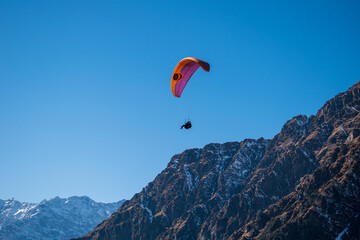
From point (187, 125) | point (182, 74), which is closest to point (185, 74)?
point (182, 74)

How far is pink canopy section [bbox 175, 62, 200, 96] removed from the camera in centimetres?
8744

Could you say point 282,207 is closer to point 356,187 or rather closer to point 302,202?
point 302,202

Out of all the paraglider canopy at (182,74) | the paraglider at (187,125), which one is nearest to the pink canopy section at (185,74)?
the paraglider canopy at (182,74)

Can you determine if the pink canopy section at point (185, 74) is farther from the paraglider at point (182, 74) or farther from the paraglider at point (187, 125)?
the paraglider at point (187, 125)

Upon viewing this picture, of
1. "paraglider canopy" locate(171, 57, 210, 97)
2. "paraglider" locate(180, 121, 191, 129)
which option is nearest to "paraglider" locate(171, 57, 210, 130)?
"paraglider canopy" locate(171, 57, 210, 97)

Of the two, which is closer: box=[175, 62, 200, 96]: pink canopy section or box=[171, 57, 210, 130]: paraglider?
box=[171, 57, 210, 130]: paraglider

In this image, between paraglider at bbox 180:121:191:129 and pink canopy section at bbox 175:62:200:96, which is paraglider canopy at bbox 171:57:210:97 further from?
paraglider at bbox 180:121:191:129

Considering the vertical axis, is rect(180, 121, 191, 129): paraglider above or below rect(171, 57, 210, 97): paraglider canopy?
below

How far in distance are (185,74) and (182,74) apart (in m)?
0.83

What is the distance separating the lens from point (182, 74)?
88.1 m

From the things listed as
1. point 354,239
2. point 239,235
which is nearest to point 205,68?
point 354,239

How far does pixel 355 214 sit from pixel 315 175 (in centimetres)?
3418

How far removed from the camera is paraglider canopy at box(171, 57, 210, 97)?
283ft

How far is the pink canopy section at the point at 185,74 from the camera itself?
287 feet
